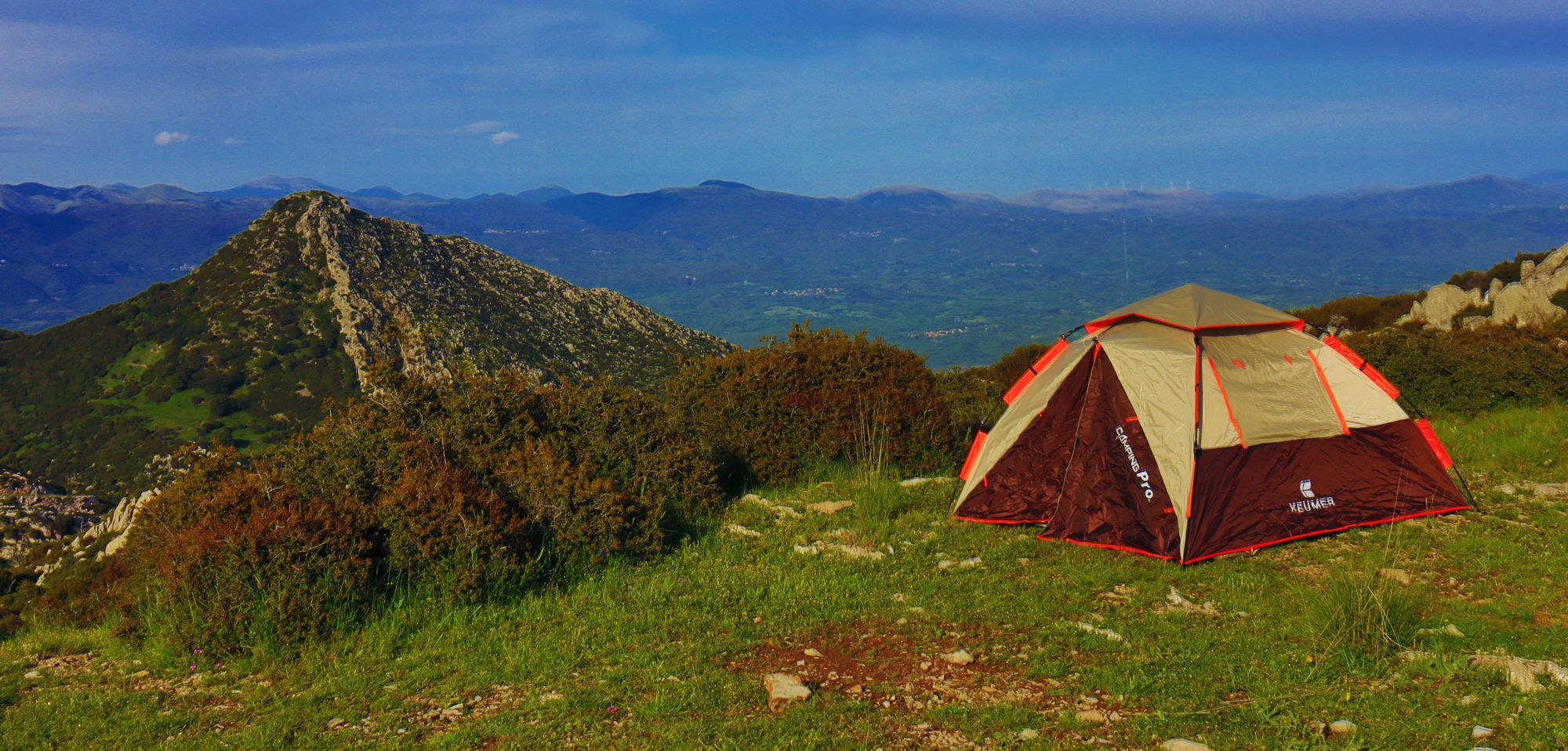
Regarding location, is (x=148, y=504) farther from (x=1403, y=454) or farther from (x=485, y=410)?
(x=1403, y=454)

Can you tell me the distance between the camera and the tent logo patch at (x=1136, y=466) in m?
9.12

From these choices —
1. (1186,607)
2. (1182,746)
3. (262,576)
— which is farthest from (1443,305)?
(262,576)

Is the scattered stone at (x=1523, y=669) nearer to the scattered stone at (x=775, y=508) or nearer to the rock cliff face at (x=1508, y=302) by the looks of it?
the scattered stone at (x=775, y=508)

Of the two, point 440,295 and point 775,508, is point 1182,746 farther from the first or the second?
point 440,295

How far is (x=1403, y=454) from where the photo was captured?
971 centimetres

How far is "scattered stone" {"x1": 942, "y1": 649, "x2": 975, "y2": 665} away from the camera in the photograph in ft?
21.1

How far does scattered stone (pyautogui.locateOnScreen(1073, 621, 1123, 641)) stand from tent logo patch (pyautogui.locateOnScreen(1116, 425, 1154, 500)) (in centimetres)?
250

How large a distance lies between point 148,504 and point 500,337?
104 feet

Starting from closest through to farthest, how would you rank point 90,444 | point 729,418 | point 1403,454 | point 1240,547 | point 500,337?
point 1240,547
point 1403,454
point 729,418
point 500,337
point 90,444

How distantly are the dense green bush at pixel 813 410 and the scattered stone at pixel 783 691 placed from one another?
5720 millimetres

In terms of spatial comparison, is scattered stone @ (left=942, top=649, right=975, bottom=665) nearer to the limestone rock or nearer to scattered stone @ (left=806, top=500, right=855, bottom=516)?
scattered stone @ (left=806, top=500, right=855, bottom=516)

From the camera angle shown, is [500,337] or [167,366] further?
[167,366]

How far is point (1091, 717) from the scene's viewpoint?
5.48m

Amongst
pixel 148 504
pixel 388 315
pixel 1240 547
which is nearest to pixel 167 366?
pixel 388 315
